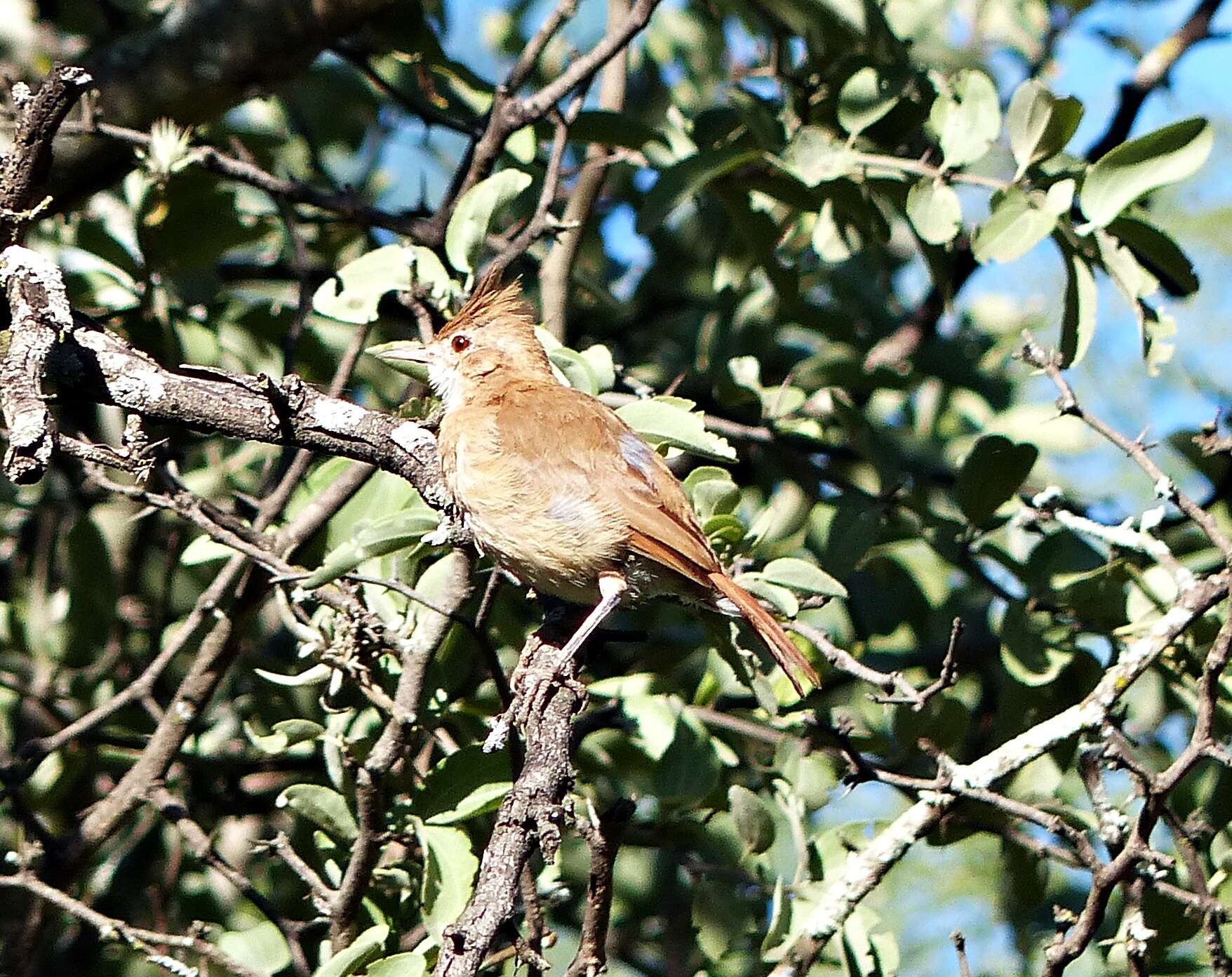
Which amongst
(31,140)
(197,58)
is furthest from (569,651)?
(197,58)

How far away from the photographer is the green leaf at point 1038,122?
12.3 ft

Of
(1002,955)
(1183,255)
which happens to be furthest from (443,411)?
(1002,955)

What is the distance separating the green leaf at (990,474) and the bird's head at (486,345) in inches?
49.1

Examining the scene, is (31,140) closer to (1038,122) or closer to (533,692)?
(533,692)

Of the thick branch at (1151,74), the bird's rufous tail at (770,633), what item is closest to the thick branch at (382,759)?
the bird's rufous tail at (770,633)

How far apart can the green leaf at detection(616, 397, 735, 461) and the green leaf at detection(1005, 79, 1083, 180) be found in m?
1.23

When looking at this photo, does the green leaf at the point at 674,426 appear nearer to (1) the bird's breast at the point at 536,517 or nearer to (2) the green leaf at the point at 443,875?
(1) the bird's breast at the point at 536,517

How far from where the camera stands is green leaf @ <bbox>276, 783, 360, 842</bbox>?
3.26 metres

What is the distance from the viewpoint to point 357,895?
10.6ft

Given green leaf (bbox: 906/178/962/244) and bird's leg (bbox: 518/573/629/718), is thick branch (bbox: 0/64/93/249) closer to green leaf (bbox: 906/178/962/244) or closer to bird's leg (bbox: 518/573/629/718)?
bird's leg (bbox: 518/573/629/718)

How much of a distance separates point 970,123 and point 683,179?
82cm

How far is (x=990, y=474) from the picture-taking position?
402 cm

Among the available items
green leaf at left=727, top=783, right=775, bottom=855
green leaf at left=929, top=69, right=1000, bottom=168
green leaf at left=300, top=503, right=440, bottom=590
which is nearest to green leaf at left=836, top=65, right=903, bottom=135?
green leaf at left=929, top=69, right=1000, bottom=168

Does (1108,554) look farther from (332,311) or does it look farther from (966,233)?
(332,311)
